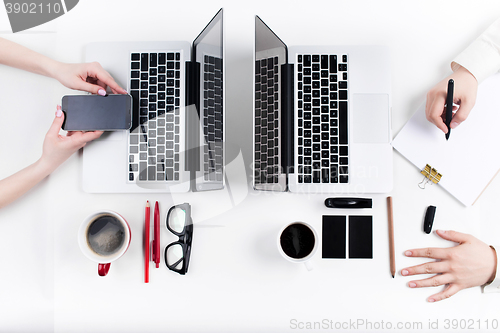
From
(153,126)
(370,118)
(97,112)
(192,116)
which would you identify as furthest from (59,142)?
(370,118)

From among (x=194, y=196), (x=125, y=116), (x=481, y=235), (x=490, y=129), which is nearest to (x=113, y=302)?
(x=194, y=196)

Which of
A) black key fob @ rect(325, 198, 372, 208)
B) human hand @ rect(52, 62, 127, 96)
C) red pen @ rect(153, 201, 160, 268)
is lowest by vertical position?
red pen @ rect(153, 201, 160, 268)

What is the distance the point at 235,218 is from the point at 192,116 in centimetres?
34

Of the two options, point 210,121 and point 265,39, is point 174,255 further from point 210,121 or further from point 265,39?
point 265,39

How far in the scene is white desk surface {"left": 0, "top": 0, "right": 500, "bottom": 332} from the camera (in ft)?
3.09

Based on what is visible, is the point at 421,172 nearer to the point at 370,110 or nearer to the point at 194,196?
the point at 370,110

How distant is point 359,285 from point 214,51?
2.67 ft

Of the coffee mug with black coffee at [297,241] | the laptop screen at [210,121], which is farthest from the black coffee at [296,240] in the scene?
the laptop screen at [210,121]

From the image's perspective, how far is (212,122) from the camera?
88 centimetres

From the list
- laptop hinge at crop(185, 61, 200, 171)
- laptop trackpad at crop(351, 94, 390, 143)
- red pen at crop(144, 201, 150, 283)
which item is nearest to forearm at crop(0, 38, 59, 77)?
laptop hinge at crop(185, 61, 200, 171)

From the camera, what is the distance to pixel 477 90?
0.96 m

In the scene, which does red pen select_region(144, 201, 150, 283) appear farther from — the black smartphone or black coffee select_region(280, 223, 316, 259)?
black coffee select_region(280, 223, 316, 259)

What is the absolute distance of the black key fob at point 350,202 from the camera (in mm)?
935

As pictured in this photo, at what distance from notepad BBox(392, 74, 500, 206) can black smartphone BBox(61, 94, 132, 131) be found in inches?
32.5
